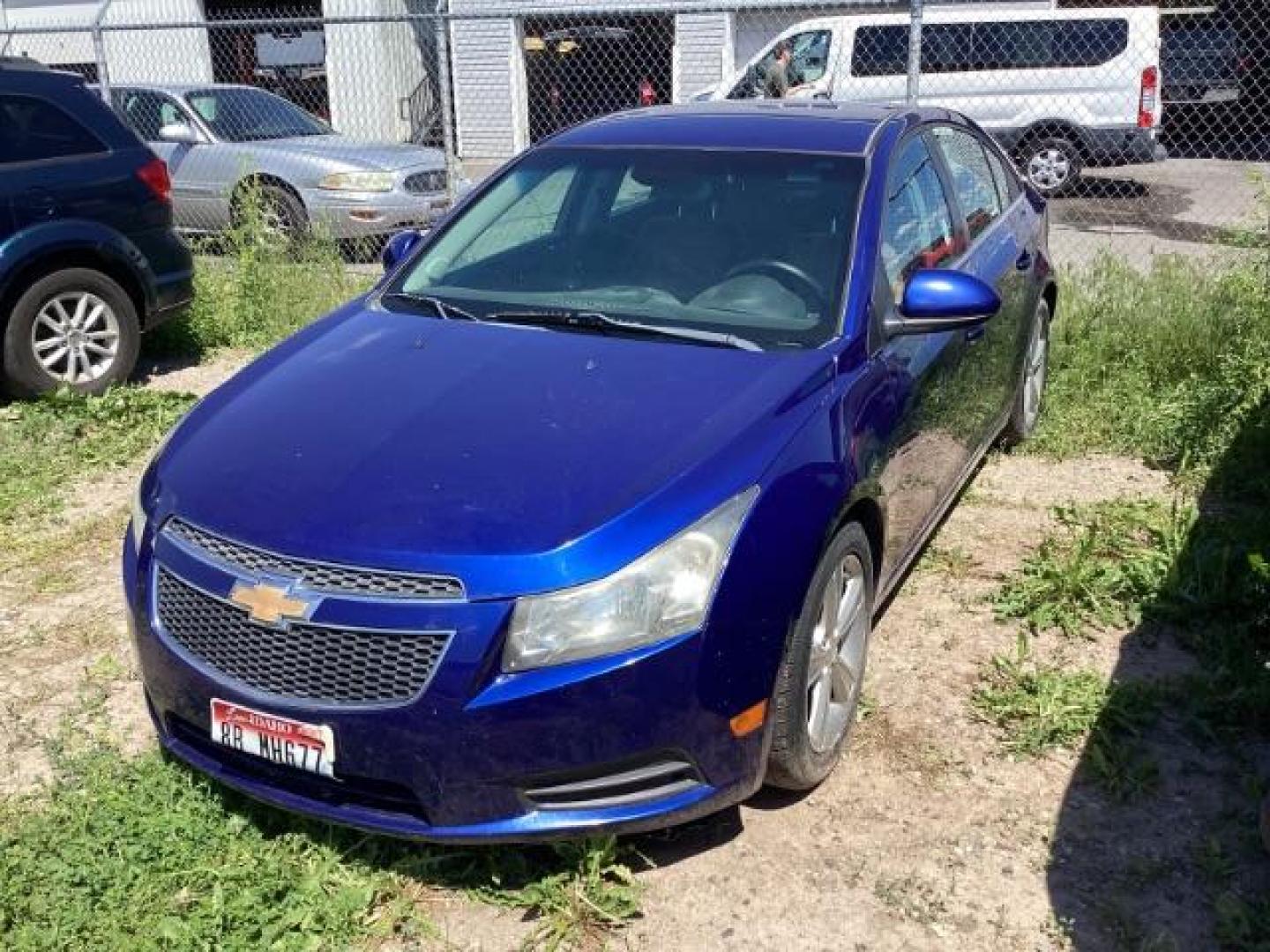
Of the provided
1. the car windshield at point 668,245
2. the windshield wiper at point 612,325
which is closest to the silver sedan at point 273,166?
the car windshield at point 668,245

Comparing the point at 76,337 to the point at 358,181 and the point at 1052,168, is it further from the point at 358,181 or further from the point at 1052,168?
the point at 1052,168

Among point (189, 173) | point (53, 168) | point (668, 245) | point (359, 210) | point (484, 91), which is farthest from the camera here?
point (484, 91)

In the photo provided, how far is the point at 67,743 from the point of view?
354cm

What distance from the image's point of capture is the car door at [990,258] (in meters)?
4.54

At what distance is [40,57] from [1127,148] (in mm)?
18821

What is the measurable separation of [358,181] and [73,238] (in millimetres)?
3890

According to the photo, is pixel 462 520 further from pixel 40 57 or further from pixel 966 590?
pixel 40 57

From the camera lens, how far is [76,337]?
6.66m

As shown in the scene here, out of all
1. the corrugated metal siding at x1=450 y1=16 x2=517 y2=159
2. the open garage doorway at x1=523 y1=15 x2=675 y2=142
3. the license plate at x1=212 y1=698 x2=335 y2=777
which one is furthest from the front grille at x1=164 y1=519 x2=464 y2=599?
the open garage doorway at x1=523 y1=15 x2=675 y2=142

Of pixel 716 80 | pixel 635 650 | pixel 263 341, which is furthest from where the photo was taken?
pixel 716 80

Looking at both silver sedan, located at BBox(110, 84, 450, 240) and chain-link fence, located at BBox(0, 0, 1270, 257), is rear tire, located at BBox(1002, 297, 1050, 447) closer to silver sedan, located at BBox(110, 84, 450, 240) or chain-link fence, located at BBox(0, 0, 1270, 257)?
chain-link fence, located at BBox(0, 0, 1270, 257)

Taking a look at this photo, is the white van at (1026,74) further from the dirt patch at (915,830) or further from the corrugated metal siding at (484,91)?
the dirt patch at (915,830)

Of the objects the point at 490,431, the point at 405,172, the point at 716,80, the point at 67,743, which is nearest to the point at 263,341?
the point at 405,172

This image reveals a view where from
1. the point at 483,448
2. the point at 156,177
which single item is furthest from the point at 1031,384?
the point at 156,177
